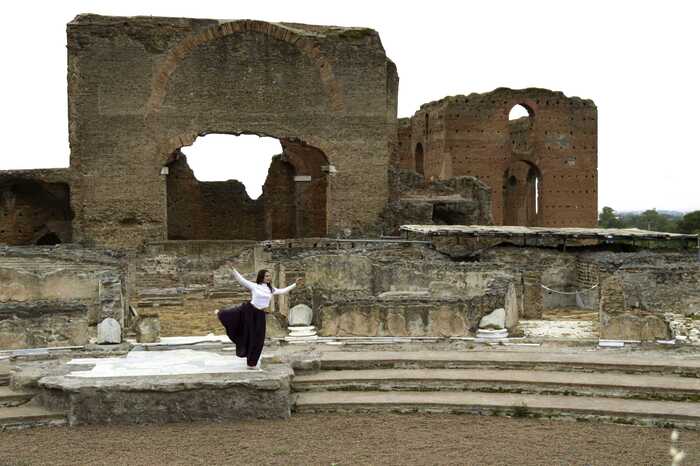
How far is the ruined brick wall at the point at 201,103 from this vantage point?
980 inches

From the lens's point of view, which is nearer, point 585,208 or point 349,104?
point 349,104

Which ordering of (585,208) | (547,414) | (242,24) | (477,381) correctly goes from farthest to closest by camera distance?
(585,208) < (242,24) < (477,381) < (547,414)

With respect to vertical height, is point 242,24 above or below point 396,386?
above

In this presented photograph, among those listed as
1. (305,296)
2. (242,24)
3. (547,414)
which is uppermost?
(242,24)

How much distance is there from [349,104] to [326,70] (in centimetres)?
125

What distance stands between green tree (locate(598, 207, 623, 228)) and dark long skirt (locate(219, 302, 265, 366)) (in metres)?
61.4

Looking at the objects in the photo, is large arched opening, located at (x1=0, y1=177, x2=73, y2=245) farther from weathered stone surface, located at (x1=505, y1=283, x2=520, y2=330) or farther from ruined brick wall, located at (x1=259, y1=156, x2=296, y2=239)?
weathered stone surface, located at (x1=505, y1=283, x2=520, y2=330)

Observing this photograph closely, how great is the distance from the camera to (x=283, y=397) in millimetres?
8102

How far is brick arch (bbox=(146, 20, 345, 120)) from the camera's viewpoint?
25188 mm

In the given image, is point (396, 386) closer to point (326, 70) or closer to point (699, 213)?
point (326, 70)

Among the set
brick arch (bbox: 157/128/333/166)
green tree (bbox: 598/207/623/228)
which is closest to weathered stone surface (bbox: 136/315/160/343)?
brick arch (bbox: 157/128/333/166)

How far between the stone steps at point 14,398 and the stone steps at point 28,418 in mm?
166

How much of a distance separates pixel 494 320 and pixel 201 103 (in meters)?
16.8

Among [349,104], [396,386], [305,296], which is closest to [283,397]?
[396,386]
